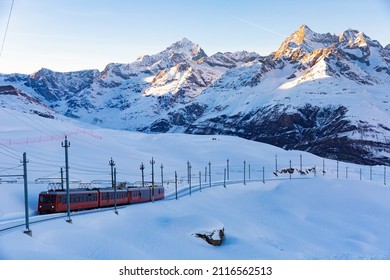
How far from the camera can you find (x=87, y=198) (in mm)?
56375

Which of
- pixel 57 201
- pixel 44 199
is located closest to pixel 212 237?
pixel 57 201

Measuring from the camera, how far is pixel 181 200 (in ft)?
265

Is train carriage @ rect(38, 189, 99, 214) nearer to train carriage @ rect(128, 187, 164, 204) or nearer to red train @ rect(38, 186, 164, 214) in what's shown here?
red train @ rect(38, 186, 164, 214)

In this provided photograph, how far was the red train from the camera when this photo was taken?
5134 centimetres

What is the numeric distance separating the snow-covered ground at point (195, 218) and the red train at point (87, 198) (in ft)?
9.77

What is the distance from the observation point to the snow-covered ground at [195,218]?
3966 cm

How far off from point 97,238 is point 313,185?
243 feet

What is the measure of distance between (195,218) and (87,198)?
43.2ft

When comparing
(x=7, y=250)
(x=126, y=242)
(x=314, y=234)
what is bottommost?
(x=314, y=234)

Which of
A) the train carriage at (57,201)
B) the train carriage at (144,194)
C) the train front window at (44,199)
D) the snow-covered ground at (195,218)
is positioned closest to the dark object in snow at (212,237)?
the snow-covered ground at (195,218)

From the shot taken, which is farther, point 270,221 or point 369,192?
point 369,192
